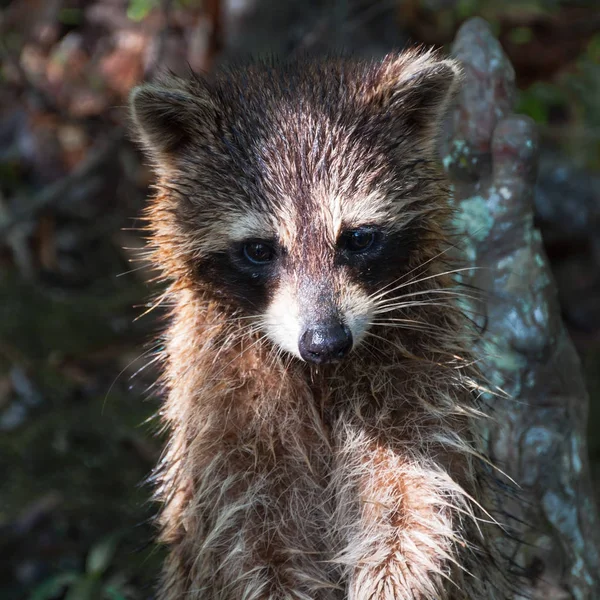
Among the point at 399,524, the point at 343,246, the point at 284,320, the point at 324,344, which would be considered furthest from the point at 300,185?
the point at 399,524

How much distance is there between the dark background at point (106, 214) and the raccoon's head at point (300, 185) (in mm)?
2271

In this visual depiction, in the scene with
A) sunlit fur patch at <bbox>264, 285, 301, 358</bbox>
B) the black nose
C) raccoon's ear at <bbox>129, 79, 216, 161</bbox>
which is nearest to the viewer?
the black nose

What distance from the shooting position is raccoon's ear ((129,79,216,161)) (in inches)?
123

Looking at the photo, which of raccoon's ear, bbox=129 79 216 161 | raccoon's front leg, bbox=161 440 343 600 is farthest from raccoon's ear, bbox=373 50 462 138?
raccoon's front leg, bbox=161 440 343 600

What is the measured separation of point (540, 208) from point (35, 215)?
405cm

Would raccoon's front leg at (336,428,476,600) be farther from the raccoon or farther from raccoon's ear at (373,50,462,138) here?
raccoon's ear at (373,50,462,138)

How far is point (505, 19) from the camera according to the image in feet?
25.4

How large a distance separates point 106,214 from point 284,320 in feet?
15.9

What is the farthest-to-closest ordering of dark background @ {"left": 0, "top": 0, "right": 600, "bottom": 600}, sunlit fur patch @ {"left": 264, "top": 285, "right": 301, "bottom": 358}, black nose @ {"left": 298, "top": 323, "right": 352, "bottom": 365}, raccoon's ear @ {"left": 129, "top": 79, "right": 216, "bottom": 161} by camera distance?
1. dark background @ {"left": 0, "top": 0, "right": 600, "bottom": 600}
2. raccoon's ear @ {"left": 129, "top": 79, "right": 216, "bottom": 161}
3. sunlit fur patch @ {"left": 264, "top": 285, "right": 301, "bottom": 358}
4. black nose @ {"left": 298, "top": 323, "right": 352, "bottom": 365}

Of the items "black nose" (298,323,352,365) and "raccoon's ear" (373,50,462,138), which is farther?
"raccoon's ear" (373,50,462,138)

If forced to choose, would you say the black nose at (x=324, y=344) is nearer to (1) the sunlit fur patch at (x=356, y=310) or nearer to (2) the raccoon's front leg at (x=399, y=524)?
(1) the sunlit fur patch at (x=356, y=310)

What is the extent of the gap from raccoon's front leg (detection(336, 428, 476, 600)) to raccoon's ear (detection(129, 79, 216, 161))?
125 centimetres

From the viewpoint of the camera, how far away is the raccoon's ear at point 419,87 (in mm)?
3148

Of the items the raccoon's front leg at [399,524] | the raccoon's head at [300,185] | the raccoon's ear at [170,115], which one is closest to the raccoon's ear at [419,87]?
the raccoon's head at [300,185]
